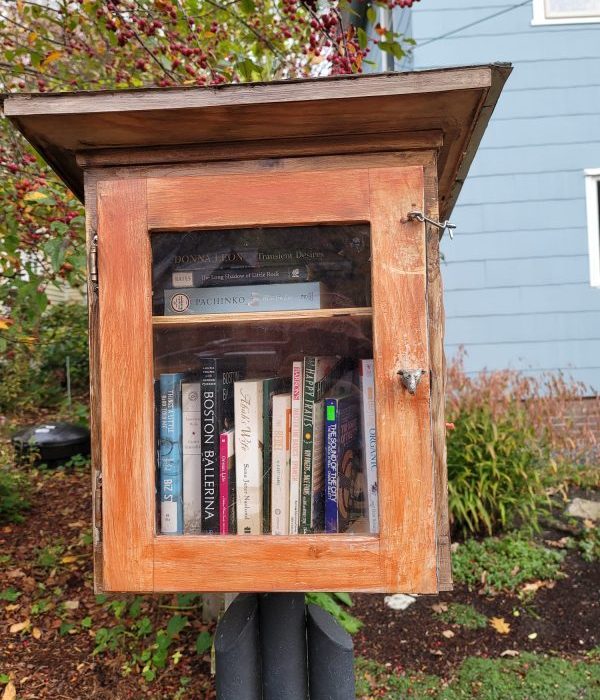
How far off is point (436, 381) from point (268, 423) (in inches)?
13.7

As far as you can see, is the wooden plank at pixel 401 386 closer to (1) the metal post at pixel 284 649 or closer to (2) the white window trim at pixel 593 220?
(1) the metal post at pixel 284 649

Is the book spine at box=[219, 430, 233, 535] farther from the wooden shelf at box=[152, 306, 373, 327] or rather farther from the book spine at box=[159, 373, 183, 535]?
the wooden shelf at box=[152, 306, 373, 327]

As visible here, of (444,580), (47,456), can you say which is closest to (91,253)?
(444,580)

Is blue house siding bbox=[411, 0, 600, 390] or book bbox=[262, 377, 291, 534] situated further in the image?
blue house siding bbox=[411, 0, 600, 390]

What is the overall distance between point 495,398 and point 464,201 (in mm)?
1951

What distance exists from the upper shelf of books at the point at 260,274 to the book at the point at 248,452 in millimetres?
159

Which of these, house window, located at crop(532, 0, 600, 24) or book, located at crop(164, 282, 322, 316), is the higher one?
house window, located at crop(532, 0, 600, 24)

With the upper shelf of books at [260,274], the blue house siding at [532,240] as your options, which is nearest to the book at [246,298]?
the upper shelf of books at [260,274]

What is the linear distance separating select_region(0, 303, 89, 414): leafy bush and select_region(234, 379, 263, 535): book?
5270 millimetres

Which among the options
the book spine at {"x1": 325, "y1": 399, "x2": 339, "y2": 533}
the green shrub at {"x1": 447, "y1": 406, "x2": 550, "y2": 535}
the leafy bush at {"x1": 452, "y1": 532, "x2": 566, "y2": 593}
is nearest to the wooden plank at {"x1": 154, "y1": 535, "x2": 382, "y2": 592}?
the book spine at {"x1": 325, "y1": 399, "x2": 339, "y2": 533}

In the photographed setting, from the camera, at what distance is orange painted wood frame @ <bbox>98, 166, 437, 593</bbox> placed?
3.64 feet

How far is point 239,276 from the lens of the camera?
1.25 m

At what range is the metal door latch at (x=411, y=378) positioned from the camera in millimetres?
1100

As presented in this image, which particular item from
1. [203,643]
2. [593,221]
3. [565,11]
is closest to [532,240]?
[593,221]
